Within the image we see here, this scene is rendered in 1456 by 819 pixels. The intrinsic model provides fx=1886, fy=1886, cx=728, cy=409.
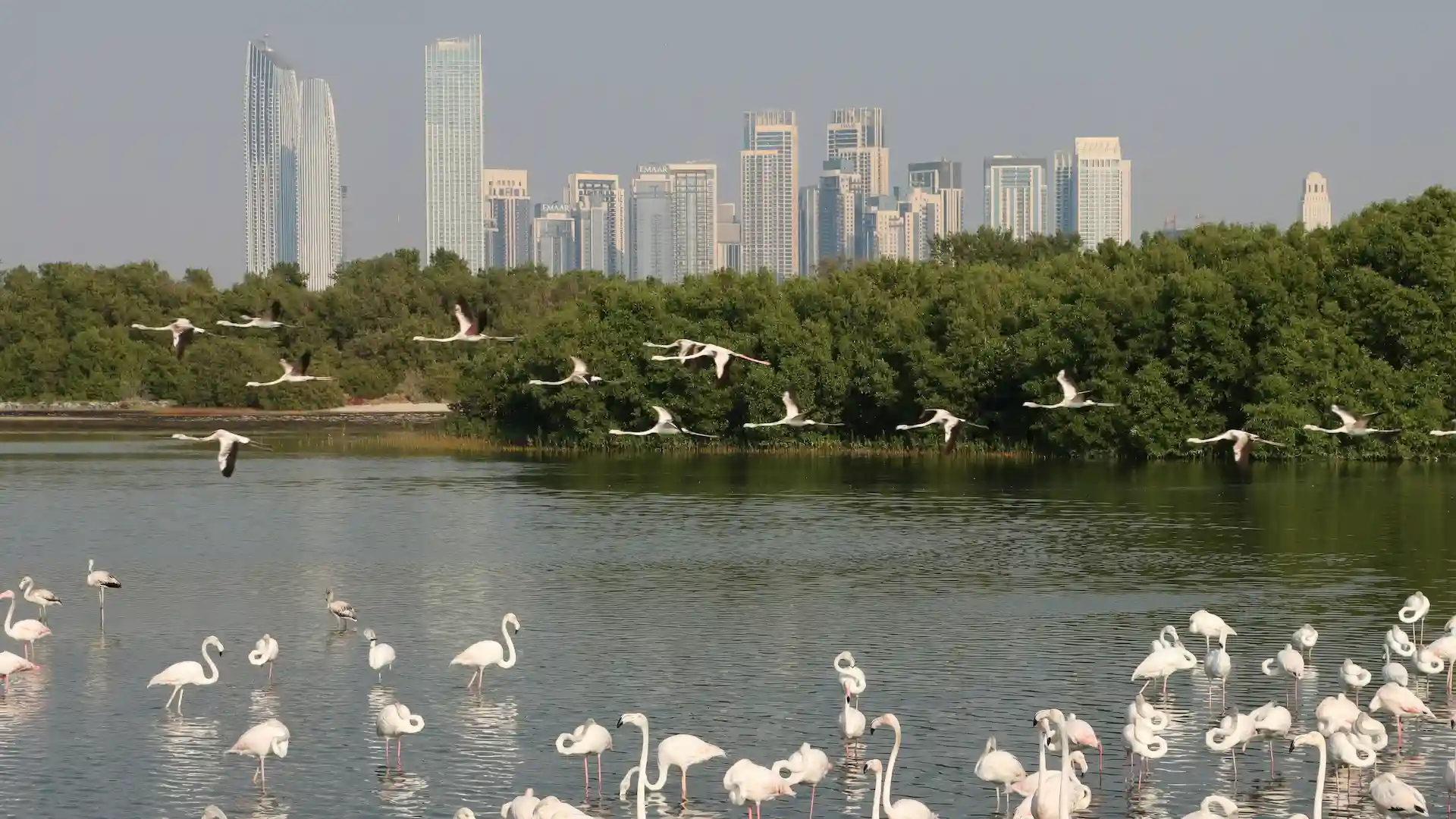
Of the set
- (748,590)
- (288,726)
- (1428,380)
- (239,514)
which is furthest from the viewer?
(1428,380)

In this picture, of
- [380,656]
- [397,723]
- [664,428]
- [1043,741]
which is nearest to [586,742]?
[397,723]

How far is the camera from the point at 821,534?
154ft

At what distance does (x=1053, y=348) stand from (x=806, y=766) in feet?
191

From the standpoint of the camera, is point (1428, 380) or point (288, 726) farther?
point (1428, 380)

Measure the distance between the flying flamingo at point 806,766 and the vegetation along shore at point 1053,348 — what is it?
50.0m

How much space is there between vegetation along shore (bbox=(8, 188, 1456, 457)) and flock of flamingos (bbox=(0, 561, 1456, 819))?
1774 inches

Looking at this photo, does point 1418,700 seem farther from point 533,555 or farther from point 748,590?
point 533,555

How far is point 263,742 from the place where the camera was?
20.4 metres

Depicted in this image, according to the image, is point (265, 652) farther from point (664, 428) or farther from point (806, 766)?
point (664, 428)

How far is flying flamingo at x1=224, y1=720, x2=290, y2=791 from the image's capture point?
67.1 feet

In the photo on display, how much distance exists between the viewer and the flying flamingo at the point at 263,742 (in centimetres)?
2044

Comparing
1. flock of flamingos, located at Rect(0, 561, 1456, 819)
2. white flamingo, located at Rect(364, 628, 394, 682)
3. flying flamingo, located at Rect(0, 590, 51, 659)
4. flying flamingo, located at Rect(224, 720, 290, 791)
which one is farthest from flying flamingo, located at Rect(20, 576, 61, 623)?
flying flamingo, located at Rect(224, 720, 290, 791)

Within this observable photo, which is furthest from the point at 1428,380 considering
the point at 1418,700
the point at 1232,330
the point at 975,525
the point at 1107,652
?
the point at 1418,700

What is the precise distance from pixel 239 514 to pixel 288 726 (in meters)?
31.8
